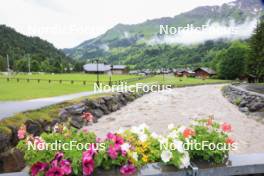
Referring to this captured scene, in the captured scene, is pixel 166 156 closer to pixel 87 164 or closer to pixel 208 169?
pixel 208 169

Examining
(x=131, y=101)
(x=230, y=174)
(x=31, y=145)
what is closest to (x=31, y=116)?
(x=31, y=145)

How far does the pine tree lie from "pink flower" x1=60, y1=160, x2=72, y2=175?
4435cm

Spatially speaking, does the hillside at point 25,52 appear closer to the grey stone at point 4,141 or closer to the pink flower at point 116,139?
the grey stone at point 4,141

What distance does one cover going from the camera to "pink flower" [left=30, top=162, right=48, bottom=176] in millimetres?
2316

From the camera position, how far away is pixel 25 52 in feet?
349

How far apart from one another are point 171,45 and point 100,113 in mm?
160705

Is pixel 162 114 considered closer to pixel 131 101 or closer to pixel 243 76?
pixel 131 101

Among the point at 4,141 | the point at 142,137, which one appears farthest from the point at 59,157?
the point at 4,141

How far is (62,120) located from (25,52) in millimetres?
102465

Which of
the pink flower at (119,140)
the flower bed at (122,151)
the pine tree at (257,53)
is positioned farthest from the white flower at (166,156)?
the pine tree at (257,53)

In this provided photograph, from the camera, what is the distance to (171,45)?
173m

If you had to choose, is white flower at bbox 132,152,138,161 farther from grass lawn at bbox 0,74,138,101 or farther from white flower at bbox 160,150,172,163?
grass lawn at bbox 0,74,138,101

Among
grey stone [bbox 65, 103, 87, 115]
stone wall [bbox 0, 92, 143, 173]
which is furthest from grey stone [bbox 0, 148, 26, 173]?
grey stone [bbox 65, 103, 87, 115]

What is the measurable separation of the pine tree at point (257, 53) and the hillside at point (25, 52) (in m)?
59.9
